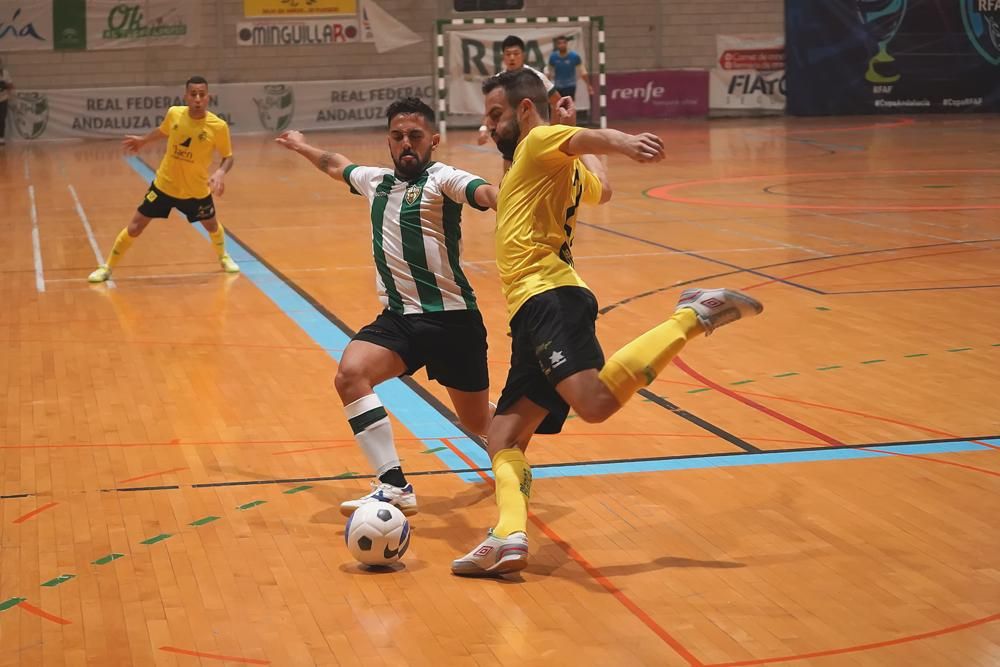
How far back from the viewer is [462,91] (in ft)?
97.3

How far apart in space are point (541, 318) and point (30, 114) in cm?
2753

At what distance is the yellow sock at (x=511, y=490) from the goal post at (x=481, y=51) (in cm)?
2424

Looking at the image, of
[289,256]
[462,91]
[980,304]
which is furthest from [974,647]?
[462,91]

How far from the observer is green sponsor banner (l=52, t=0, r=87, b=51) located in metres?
30.2

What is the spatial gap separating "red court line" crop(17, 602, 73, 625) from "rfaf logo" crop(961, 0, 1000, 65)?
29.9m

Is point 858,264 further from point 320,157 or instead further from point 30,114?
point 30,114

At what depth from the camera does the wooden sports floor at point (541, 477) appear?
4.40 m

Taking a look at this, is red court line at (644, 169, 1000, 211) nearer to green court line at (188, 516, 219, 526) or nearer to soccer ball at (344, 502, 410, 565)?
green court line at (188, 516, 219, 526)

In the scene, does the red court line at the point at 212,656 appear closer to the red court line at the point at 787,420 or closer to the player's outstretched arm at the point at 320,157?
the player's outstretched arm at the point at 320,157

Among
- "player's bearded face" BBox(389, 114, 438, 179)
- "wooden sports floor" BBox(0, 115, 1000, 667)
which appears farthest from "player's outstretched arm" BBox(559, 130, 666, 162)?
"wooden sports floor" BBox(0, 115, 1000, 667)

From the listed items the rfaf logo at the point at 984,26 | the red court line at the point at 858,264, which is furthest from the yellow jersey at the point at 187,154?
the rfaf logo at the point at 984,26

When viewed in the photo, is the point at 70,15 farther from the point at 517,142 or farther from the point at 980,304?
the point at 517,142

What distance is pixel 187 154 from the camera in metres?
12.2

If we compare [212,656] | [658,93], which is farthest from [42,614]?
[658,93]
